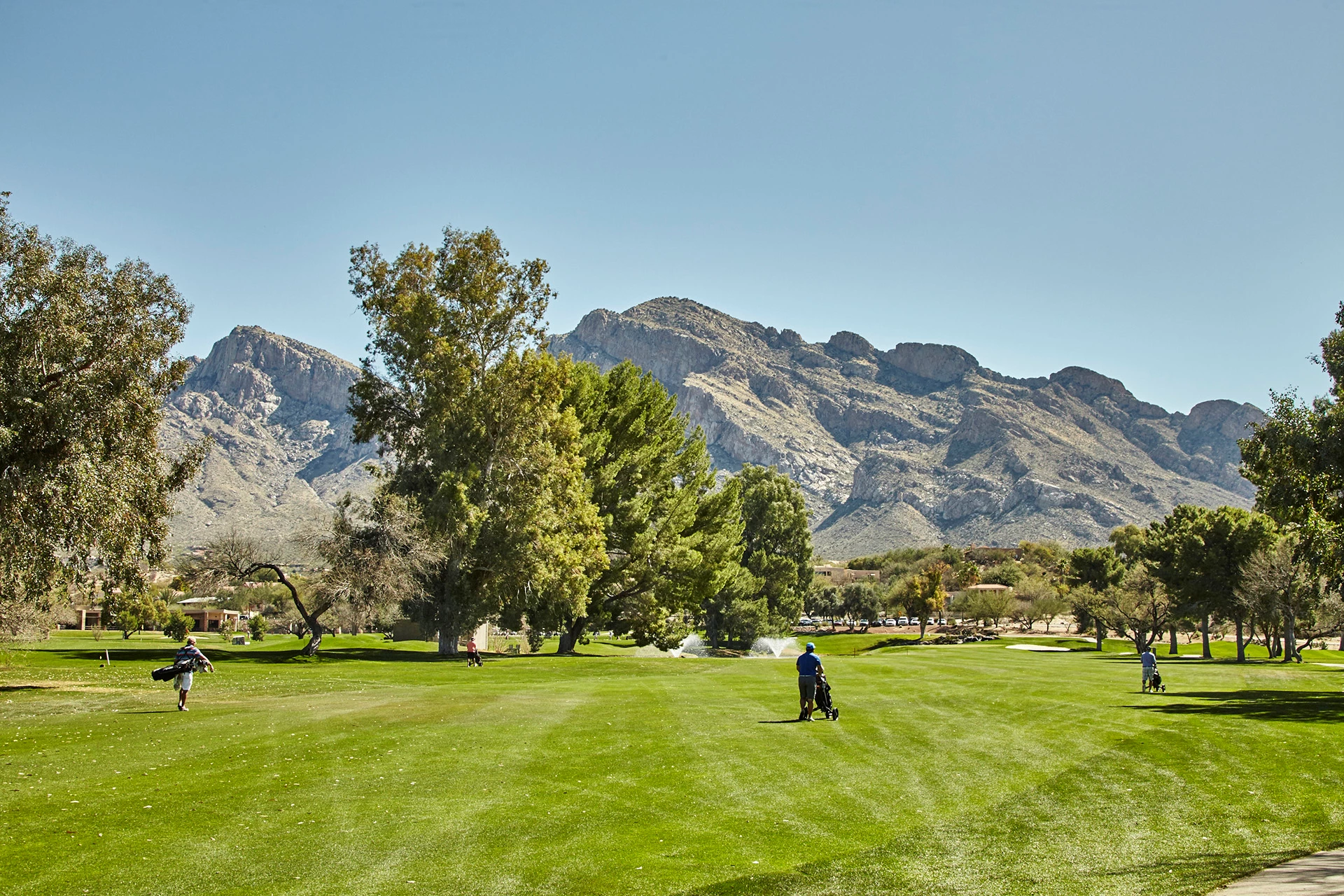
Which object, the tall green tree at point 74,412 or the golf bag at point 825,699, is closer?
the golf bag at point 825,699

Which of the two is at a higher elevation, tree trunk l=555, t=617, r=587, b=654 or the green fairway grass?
the green fairway grass

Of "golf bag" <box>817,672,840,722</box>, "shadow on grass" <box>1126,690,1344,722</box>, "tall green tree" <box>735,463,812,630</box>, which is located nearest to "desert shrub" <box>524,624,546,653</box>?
"tall green tree" <box>735,463,812,630</box>

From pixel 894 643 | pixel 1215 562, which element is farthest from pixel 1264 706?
pixel 894 643

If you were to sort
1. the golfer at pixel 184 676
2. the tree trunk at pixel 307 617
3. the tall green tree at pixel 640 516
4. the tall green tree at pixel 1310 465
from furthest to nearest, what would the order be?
the tall green tree at pixel 640 516 < the tree trunk at pixel 307 617 < the tall green tree at pixel 1310 465 < the golfer at pixel 184 676

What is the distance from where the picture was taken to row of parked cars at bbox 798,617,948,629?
493 ft

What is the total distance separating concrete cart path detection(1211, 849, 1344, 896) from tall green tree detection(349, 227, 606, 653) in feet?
112

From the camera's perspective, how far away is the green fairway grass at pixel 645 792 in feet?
36.7

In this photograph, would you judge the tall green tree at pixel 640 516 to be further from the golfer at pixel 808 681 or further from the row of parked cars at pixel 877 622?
the row of parked cars at pixel 877 622

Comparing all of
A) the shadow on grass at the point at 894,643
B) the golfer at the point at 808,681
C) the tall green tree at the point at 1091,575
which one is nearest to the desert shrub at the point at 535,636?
the golfer at the point at 808,681

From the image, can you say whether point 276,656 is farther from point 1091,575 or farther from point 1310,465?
point 1091,575

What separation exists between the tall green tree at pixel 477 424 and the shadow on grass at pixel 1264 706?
2503 centimetres

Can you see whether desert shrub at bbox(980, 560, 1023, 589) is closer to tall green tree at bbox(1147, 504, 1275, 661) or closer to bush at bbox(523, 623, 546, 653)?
tall green tree at bbox(1147, 504, 1275, 661)

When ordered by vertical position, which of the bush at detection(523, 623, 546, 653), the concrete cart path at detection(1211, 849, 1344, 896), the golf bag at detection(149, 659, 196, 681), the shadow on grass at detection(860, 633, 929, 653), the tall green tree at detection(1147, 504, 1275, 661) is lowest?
the shadow on grass at detection(860, 633, 929, 653)

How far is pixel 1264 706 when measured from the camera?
2750 centimetres
